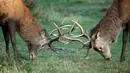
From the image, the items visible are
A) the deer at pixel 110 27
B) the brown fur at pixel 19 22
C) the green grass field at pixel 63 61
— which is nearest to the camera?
the green grass field at pixel 63 61

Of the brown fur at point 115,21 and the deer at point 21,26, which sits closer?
the deer at point 21,26

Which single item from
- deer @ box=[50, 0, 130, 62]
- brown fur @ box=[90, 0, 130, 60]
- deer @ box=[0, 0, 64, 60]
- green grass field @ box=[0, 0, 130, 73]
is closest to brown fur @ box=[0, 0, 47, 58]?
deer @ box=[0, 0, 64, 60]

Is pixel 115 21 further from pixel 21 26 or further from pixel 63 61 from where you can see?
pixel 21 26

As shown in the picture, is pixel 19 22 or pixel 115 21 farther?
pixel 115 21

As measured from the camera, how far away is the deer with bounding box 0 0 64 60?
1340cm

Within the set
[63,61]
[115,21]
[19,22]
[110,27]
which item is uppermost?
[19,22]

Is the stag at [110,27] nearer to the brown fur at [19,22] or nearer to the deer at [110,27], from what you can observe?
the deer at [110,27]

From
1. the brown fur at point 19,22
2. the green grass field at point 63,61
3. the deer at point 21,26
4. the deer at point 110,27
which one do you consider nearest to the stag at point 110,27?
the deer at point 110,27

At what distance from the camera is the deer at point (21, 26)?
44.0ft

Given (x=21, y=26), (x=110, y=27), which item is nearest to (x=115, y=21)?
(x=110, y=27)

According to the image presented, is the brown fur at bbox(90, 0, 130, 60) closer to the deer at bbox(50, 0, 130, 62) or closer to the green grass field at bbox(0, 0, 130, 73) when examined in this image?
the deer at bbox(50, 0, 130, 62)

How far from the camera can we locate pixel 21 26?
45.2 feet

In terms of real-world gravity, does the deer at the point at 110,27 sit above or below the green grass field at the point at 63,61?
above

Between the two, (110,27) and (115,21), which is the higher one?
(115,21)
